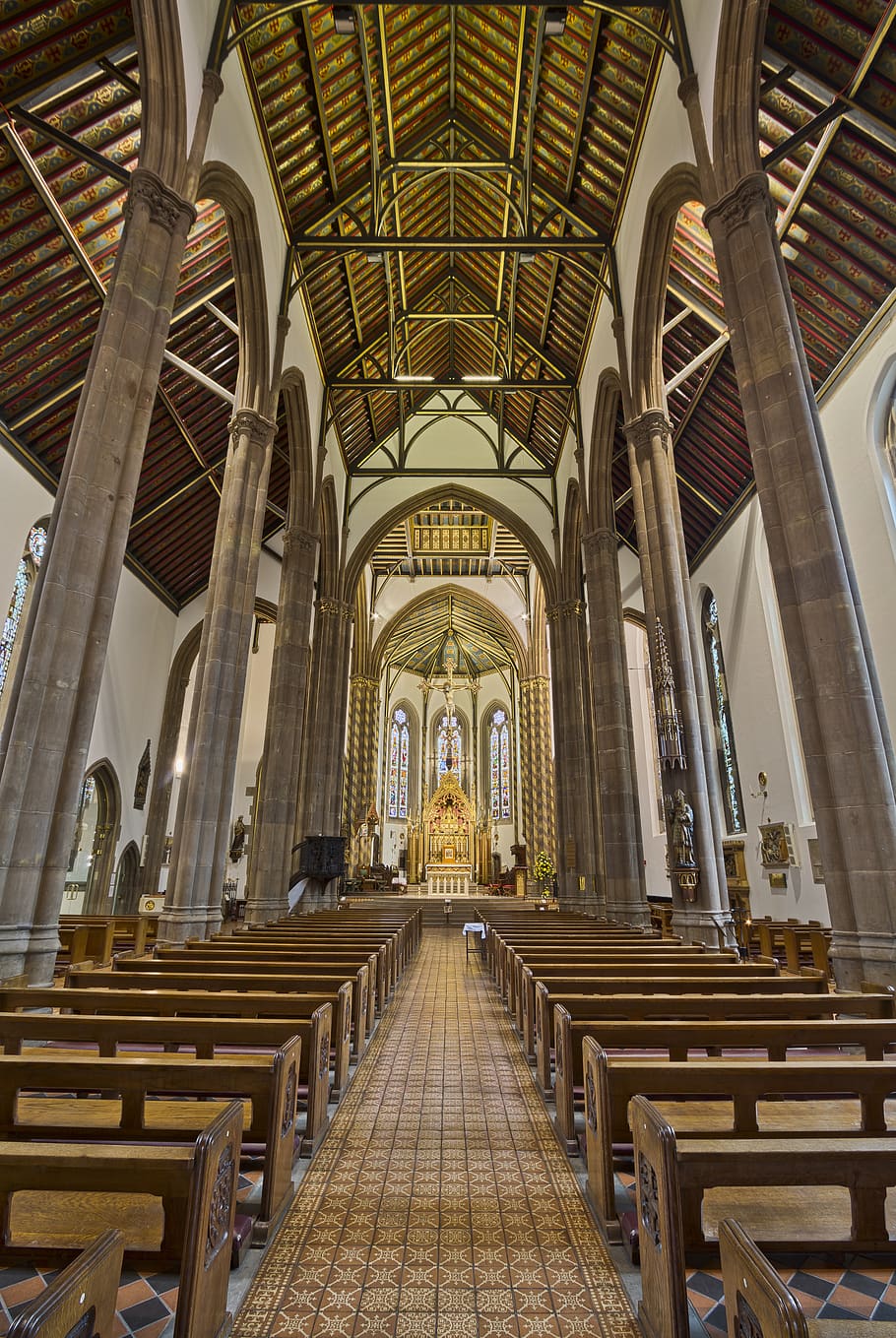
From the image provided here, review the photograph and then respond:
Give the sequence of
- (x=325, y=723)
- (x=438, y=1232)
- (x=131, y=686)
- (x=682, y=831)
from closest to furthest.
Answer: (x=438, y=1232) < (x=682, y=831) < (x=325, y=723) < (x=131, y=686)

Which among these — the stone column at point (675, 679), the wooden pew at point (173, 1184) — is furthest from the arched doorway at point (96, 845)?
the wooden pew at point (173, 1184)

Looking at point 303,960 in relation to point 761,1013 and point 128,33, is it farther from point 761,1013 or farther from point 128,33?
point 128,33

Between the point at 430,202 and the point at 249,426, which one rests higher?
the point at 430,202

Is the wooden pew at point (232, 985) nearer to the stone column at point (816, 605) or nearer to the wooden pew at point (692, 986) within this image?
the wooden pew at point (692, 986)

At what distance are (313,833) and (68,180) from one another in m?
11.4

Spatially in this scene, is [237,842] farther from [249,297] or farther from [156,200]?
[156,200]

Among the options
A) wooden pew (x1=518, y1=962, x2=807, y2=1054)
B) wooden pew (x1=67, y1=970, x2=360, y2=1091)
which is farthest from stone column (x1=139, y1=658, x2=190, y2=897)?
wooden pew (x1=518, y1=962, x2=807, y2=1054)

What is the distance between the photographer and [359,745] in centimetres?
2317

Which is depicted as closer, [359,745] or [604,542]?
[604,542]

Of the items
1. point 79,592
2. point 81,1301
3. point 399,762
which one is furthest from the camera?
point 399,762

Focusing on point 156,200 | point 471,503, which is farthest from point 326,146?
point 471,503

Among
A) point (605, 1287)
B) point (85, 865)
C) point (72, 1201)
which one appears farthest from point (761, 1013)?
point (85, 865)

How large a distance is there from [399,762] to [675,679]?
24.9 meters

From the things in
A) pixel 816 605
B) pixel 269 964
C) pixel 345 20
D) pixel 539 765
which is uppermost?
pixel 345 20
